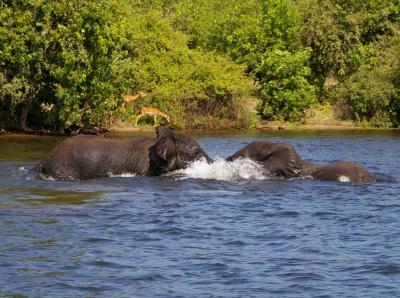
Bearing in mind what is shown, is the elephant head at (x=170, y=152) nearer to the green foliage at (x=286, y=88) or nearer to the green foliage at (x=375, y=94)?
the green foliage at (x=286, y=88)

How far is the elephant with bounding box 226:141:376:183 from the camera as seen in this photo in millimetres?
18312

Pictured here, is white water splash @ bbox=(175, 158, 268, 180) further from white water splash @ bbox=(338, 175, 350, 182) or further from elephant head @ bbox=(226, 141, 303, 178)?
white water splash @ bbox=(338, 175, 350, 182)

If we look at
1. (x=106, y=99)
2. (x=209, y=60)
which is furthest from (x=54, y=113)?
(x=209, y=60)

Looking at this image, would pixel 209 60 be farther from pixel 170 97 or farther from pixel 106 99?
pixel 106 99

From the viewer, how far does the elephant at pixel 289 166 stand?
721 inches

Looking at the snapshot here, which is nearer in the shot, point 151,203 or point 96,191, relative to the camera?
point 151,203

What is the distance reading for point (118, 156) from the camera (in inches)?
736

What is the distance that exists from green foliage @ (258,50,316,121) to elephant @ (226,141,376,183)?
82.4 ft

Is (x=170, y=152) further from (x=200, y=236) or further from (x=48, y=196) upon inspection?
(x=200, y=236)

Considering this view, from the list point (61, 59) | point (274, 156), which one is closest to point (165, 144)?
point (274, 156)

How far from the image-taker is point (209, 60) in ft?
145

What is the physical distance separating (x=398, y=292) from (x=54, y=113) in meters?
25.5

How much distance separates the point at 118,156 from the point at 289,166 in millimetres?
3635

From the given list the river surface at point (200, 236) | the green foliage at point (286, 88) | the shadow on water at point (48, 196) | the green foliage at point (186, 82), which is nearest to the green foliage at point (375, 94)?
the green foliage at point (286, 88)
